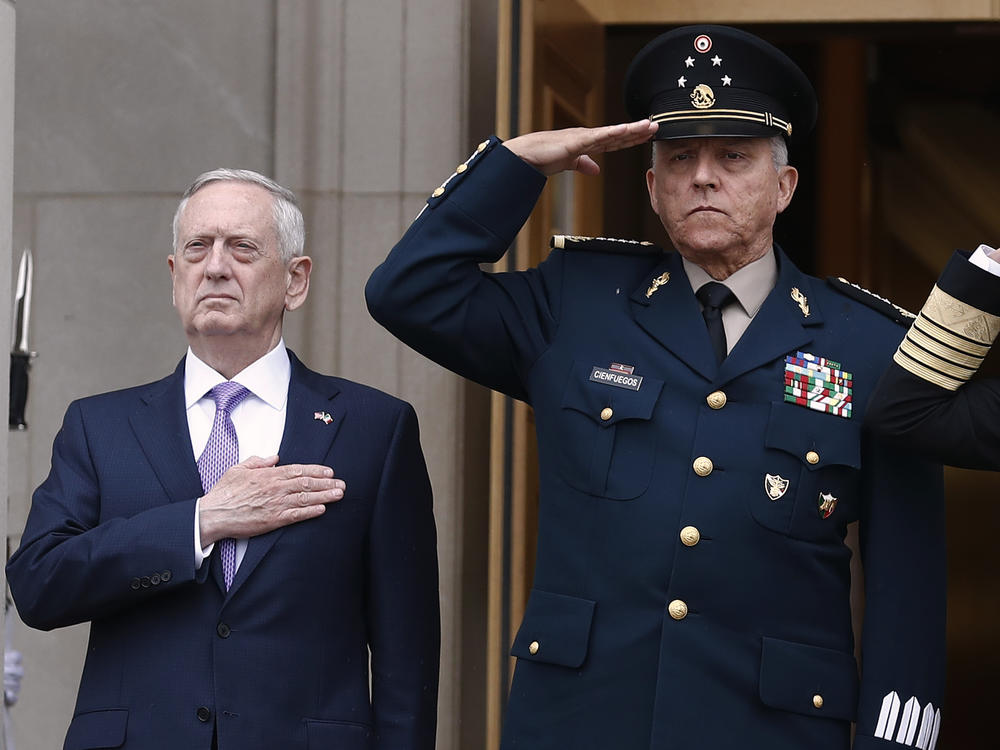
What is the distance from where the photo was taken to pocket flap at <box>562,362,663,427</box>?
9.48 feet

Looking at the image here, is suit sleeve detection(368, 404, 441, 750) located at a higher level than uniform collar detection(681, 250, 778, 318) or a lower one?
lower

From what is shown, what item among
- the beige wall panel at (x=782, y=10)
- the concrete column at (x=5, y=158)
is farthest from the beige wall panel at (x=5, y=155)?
the beige wall panel at (x=782, y=10)

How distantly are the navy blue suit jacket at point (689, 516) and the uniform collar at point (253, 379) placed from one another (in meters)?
0.33

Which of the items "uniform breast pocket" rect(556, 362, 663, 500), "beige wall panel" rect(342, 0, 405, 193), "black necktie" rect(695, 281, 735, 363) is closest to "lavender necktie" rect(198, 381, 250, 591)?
"uniform breast pocket" rect(556, 362, 663, 500)

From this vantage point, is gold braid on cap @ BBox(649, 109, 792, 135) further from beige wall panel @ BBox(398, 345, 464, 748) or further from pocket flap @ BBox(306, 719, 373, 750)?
beige wall panel @ BBox(398, 345, 464, 748)

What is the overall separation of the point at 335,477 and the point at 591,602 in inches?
22.4

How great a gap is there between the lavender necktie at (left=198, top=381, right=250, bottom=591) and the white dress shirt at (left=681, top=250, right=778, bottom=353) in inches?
35.6

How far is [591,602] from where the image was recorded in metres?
2.85

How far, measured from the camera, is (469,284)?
9.77 feet

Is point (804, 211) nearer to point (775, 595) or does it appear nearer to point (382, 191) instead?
point (382, 191)

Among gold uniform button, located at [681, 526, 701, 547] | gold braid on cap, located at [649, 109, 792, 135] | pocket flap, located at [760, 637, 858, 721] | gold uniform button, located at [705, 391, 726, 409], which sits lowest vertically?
pocket flap, located at [760, 637, 858, 721]

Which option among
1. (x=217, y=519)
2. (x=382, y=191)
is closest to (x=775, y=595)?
(x=217, y=519)

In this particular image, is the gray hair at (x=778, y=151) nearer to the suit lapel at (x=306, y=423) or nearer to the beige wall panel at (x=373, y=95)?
the suit lapel at (x=306, y=423)

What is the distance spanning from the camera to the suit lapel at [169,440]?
303 centimetres
